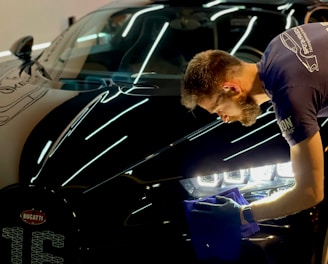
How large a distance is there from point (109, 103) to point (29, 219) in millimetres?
818

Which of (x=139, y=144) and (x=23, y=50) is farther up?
(x=139, y=144)

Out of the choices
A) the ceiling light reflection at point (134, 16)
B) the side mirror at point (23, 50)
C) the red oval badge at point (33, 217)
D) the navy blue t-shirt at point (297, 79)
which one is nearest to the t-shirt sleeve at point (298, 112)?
the navy blue t-shirt at point (297, 79)

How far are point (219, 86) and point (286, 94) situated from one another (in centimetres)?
23

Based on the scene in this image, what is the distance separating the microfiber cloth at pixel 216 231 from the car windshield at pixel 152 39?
48.9 inches

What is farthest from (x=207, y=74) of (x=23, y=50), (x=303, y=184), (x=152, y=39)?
(x=23, y=50)

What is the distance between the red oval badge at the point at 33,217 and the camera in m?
2.17

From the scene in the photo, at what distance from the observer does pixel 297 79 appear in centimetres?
185

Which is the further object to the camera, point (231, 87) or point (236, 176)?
point (236, 176)

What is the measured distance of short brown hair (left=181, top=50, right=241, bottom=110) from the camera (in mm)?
1958

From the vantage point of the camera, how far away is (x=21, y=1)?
7520 mm

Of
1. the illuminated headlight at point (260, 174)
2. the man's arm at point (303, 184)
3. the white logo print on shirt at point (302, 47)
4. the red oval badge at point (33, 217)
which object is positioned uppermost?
the white logo print on shirt at point (302, 47)

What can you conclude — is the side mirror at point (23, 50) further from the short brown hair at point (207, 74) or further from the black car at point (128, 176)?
the short brown hair at point (207, 74)

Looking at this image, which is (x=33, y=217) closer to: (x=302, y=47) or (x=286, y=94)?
(x=286, y=94)

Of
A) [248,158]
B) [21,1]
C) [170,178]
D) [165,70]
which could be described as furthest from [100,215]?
[21,1]
